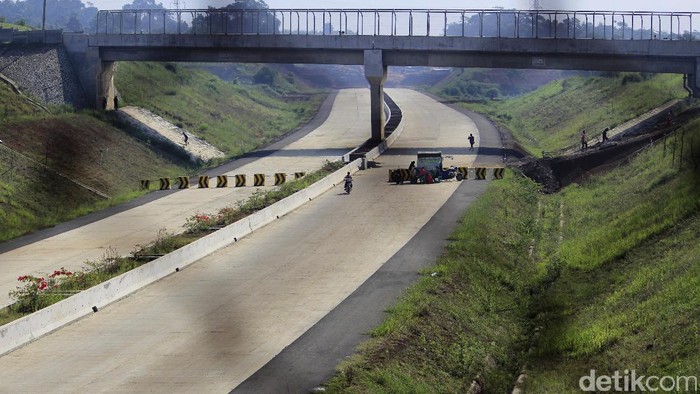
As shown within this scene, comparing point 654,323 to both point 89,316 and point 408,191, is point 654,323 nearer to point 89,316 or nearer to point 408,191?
point 89,316

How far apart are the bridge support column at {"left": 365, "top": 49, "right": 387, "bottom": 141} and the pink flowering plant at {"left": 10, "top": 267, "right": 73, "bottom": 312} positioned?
58.6m

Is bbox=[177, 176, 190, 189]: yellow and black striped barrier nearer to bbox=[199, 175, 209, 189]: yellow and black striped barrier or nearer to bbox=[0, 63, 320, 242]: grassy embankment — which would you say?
bbox=[199, 175, 209, 189]: yellow and black striped barrier

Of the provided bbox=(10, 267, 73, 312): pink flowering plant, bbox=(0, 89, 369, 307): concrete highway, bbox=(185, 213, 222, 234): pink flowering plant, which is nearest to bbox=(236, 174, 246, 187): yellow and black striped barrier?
bbox=(0, 89, 369, 307): concrete highway

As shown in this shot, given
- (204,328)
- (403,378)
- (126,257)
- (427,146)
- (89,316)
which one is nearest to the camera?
(403,378)

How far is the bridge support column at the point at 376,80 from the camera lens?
101875 millimetres

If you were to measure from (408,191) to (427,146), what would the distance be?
32114 millimetres

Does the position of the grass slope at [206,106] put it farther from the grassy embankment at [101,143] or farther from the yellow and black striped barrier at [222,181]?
the yellow and black striped barrier at [222,181]

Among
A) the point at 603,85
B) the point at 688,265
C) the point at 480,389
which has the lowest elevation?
the point at 480,389

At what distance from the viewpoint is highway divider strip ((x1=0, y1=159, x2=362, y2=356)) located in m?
36.2

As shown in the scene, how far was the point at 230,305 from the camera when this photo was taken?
137ft

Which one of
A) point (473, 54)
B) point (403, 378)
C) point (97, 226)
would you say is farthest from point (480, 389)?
point (473, 54)

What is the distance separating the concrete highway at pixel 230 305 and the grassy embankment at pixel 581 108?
36.9m

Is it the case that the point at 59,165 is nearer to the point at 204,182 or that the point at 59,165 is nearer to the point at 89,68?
the point at 204,182

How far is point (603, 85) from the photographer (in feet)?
445
